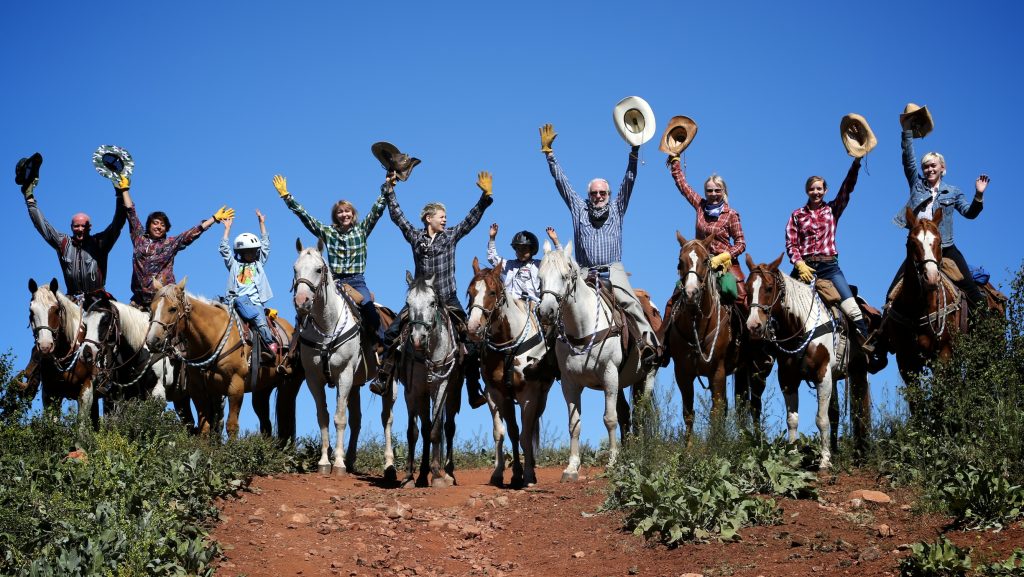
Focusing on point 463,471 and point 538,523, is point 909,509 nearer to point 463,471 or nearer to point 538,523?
point 538,523

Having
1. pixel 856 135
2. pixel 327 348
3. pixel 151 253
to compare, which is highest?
pixel 856 135

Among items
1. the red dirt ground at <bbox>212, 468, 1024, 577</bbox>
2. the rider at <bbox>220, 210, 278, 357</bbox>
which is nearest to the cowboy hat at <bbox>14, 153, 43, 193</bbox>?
the rider at <bbox>220, 210, 278, 357</bbox>

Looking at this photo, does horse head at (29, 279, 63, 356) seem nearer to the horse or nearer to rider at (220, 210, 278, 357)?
rider at (220, 210, 278, 357)

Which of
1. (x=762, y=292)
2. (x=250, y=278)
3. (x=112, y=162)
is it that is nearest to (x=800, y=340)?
(x=762, y=292)

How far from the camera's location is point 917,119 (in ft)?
49.2

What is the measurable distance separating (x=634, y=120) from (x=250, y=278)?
19.5 feet

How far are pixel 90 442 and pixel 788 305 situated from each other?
8427 millimetres

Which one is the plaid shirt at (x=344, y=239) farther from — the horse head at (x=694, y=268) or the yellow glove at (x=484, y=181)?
the horse head at (x=694, y=268)

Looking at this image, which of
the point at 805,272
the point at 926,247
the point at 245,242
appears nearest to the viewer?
the point at 926,247

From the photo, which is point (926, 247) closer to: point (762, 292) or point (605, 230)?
point (762, 292)

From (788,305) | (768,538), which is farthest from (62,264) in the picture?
(768,538)

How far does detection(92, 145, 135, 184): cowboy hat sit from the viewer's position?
1756 cm

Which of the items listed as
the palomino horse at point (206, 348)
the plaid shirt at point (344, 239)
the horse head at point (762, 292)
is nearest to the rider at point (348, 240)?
the plaid shirt at point (344, 239)

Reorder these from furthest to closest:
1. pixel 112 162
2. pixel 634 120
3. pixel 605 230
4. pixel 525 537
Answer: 1. pixel 112 162
2. pixel 634 120
3. pixel 605 230
4. pixel 525 537
